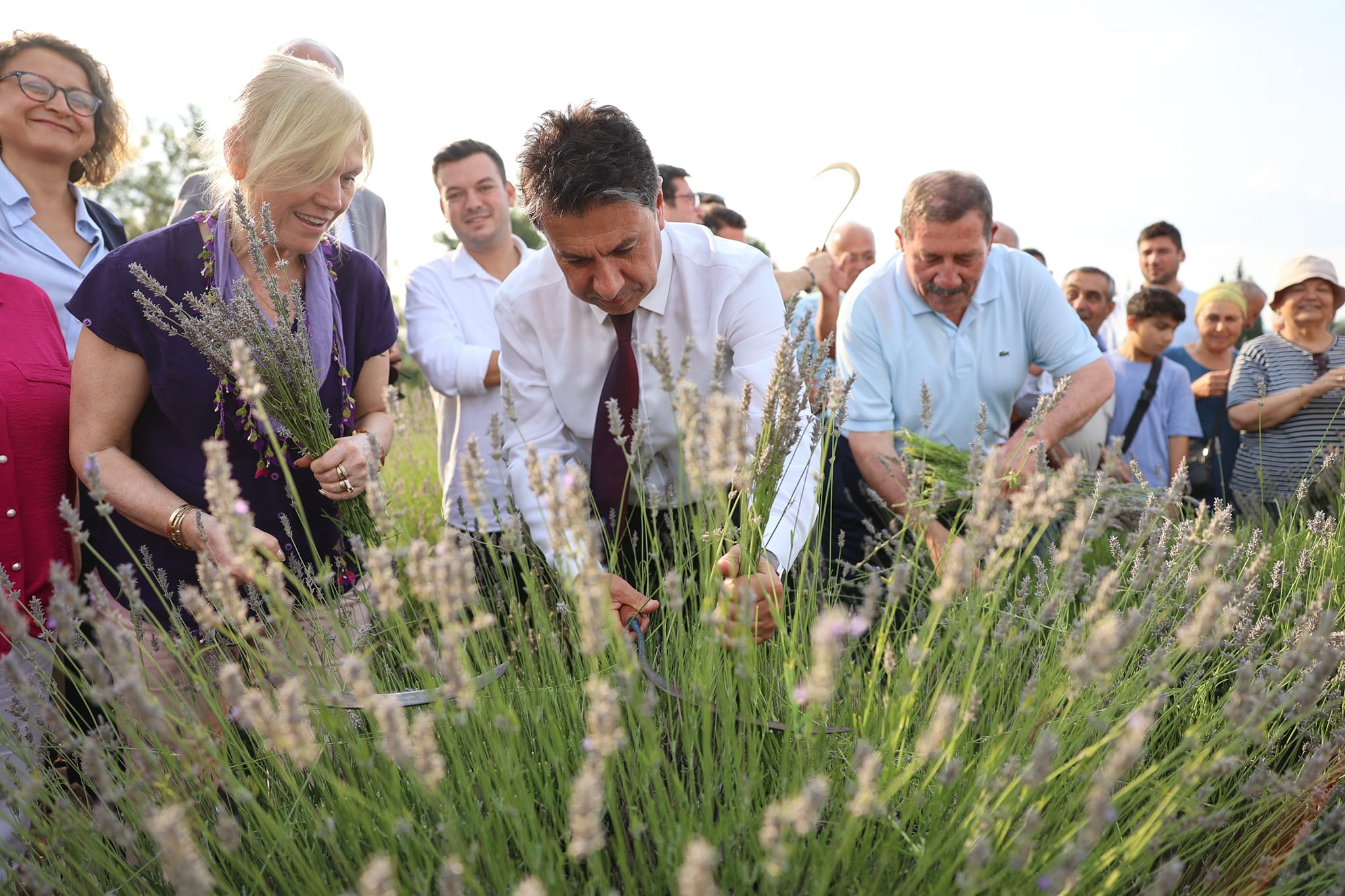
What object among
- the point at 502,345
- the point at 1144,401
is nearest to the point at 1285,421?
the point at 1144,401

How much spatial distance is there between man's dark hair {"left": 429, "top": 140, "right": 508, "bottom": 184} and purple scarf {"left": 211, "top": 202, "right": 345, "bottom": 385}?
7.24ft

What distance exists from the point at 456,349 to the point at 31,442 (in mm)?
1983

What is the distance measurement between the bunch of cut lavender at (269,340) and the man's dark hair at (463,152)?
7.97 ft

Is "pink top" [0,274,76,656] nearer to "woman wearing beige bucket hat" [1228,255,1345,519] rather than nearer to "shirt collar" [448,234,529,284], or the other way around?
"shirt collar" [448,234,529,284]

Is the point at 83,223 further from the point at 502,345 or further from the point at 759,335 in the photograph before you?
the point at 759,335

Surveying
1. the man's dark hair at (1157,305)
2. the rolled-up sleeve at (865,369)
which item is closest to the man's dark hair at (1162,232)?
the man's dark hair at (1157,305)

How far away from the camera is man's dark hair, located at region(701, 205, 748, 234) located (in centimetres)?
601

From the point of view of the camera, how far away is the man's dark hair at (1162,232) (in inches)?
248

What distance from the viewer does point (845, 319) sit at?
3.95 meters

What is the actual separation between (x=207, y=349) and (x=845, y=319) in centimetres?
265

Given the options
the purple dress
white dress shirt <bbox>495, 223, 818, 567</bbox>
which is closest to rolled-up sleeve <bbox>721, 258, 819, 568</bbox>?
white dress shirt <bbox>495, 223, 818, 567</bbox>

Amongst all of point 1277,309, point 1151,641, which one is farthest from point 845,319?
point 1277,309

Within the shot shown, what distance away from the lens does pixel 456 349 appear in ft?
13.6

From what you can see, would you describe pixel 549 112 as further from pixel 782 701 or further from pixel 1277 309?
pixel 1277 309
